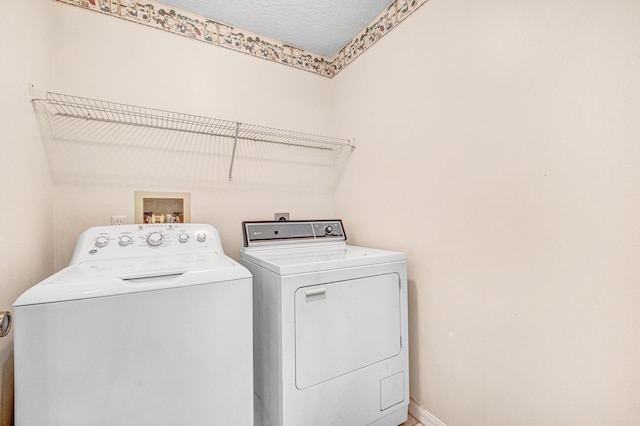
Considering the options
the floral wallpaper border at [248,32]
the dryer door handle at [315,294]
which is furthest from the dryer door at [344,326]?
the floral wallpaper border at [248,32]

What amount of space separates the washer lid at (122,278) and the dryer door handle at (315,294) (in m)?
0.27

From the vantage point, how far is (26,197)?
1138 mm

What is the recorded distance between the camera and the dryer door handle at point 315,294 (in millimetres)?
1200

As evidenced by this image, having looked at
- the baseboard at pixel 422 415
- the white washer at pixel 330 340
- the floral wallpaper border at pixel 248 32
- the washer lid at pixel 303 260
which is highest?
the floral wallpaper border at pixel 248 32

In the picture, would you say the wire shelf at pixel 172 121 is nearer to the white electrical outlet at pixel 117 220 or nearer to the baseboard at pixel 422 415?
the white electrical outlet at pixel 117 220

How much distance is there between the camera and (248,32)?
203cm

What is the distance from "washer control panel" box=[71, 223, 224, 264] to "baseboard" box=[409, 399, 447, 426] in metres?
1.46

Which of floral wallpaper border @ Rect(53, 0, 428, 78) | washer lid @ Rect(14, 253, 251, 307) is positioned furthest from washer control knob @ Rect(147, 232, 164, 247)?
floral wallpaper border @ Rect(53, 0, 428, 78)

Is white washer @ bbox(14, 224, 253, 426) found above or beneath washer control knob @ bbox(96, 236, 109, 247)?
beneath

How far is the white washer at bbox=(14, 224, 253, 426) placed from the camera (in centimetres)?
81

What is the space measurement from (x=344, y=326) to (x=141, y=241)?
1.12 m

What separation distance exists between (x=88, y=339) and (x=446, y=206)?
1.59m

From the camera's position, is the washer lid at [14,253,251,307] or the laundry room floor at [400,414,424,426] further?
the laundry room floor at [400,414,424,426]

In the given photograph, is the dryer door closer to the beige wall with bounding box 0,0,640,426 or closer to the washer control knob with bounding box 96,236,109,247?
the beige wall with bounding box 0,0,640,426
